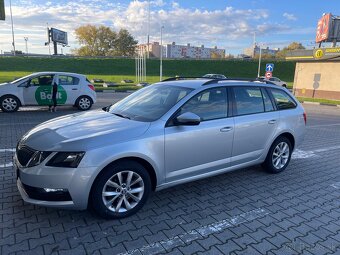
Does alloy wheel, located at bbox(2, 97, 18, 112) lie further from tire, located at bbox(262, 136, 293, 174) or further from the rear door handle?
tire, located at bbox(262, 136, 293, 174)

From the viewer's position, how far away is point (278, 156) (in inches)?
193

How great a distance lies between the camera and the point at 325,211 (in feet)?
11.9

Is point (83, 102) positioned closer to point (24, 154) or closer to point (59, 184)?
point (24, 154)

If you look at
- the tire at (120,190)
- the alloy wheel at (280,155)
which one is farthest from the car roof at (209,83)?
the tire at (120,190)

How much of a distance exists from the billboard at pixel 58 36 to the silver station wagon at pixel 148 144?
201ft

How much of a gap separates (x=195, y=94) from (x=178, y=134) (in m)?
0.65

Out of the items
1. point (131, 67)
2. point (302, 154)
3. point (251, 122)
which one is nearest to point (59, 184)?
point (251, 122)

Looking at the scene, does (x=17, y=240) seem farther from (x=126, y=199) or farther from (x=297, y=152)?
(x=297, y=152)

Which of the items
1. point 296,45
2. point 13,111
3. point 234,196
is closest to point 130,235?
point 234,196

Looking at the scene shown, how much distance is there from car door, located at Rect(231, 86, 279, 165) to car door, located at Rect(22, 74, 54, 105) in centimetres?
855

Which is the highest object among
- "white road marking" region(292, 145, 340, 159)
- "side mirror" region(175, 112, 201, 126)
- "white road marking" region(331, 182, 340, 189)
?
"side mirror" region(175, 112, 201, 126)

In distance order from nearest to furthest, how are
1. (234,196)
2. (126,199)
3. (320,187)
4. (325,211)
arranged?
(126,199)
(325,211)
(234,196)
(320,187)

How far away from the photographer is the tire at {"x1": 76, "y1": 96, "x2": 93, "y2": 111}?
11.5 meters

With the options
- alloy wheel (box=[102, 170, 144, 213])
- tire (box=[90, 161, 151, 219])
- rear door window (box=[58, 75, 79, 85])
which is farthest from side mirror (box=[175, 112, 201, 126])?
rear door window (box=[58, 75, 79, 85])
